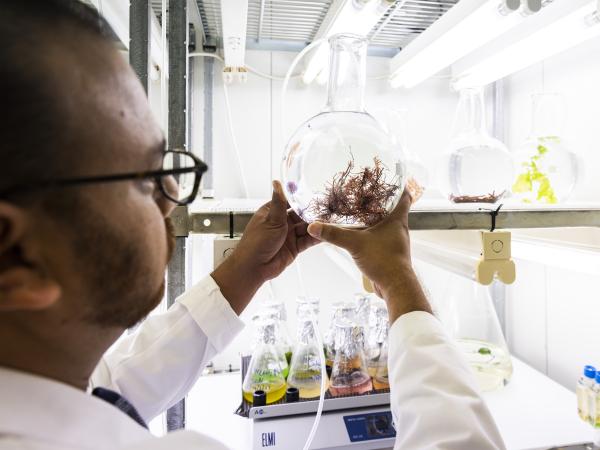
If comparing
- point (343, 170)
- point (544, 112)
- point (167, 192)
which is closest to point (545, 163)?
point (544, 112)

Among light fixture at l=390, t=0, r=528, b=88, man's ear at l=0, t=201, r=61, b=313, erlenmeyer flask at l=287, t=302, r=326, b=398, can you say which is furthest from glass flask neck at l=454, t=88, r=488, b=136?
man's ear at l=0, t=201, r=61, b=313

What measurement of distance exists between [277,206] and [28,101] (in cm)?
48

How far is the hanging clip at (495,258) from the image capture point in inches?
30.8

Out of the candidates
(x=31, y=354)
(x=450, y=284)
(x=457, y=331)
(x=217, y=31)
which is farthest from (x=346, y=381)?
(x=217, y=31)

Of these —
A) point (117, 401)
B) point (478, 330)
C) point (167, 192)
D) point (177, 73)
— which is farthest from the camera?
point (478, 330)

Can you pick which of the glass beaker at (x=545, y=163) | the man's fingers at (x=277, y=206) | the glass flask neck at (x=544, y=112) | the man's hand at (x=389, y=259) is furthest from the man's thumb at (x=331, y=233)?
the glass flask neck at (x=544, y=112)

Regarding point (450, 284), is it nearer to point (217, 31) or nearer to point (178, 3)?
point (178, 3)

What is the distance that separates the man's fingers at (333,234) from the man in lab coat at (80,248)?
20cm

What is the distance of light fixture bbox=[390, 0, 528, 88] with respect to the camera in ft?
2.48

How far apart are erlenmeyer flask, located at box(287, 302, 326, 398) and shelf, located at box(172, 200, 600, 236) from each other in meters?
0.45

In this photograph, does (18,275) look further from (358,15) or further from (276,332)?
(276,332)

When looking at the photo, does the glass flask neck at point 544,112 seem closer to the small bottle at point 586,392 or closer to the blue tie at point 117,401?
the small bottle at point 586,392

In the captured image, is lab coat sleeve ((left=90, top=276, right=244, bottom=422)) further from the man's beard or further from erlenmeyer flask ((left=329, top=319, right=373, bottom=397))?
erlenmeyer flask ((left=329, top=319, right=373, bottom=397))

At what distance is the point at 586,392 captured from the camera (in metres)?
1.11
